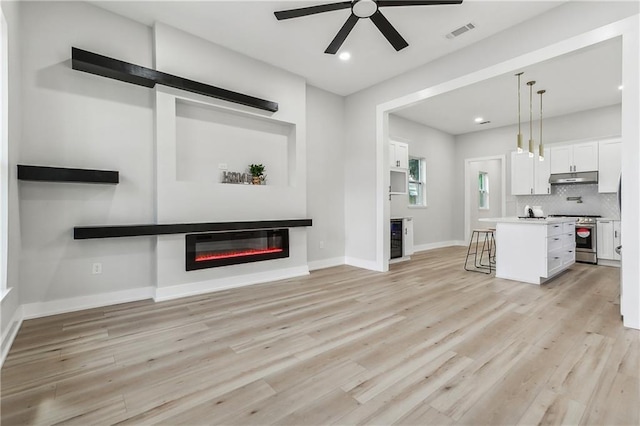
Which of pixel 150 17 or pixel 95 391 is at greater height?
pixel 150 17

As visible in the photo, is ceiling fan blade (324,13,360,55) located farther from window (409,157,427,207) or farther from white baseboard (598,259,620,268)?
white baseboard (598,259,620,268)

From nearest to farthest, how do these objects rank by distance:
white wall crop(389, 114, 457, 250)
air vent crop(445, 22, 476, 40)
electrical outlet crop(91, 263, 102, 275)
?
electrical outlet crop(91, 263, 102, 275), air vent crop(445, 22, 476, 40), white wall crop(389, 114, 457, 250)

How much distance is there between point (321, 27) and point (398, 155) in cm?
351

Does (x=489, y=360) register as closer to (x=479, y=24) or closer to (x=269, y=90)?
(x=479, y=24)

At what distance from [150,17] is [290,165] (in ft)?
8.08

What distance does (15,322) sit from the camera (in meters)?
2.56

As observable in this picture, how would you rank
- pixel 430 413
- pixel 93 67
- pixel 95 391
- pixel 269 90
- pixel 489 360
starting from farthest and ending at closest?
1. pixel 269 90
2. pixel 93 67
3. pixel 489 360
4. pixel 95 391
5. pixel 430 413

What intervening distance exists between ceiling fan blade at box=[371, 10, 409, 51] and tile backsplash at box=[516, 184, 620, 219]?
555cm

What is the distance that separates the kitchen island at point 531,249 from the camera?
13.4 feet

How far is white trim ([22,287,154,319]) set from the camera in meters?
2.88

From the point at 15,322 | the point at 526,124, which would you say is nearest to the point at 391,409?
the point at 15,322

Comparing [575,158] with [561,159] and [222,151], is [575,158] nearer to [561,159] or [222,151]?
[561,159]

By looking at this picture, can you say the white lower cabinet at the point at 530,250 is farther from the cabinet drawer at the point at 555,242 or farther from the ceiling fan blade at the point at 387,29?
the ceiling fan blade at the point at 387,29

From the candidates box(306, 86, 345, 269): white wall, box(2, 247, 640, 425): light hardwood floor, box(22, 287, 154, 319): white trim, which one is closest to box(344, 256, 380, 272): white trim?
box(306, 86, 345, 269): white wall
